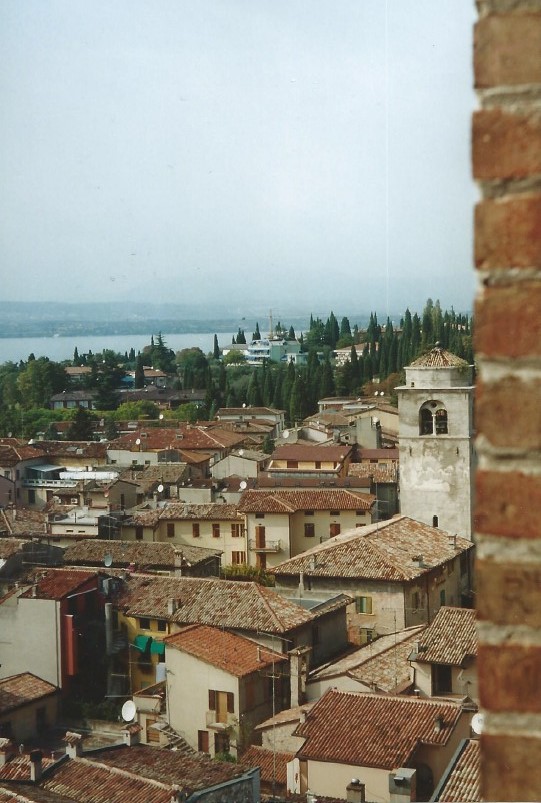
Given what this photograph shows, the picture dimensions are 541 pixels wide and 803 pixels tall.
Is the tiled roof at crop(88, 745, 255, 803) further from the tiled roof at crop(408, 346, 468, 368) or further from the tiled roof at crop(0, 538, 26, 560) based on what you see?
the tiled roof at crop(408, 346, 468, 368)

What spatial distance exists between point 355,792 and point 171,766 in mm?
1926

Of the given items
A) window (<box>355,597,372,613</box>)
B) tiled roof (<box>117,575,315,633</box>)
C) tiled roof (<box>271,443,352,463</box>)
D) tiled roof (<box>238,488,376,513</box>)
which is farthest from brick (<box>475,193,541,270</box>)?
tiled roof (<box>271,443,352,463</box>)

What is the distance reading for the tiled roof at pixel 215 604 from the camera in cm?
1475

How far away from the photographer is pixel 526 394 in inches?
38.9

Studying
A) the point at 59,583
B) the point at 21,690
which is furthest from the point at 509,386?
the point at 59,583

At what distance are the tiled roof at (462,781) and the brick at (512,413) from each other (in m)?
7.10

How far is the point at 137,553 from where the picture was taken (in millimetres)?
19594

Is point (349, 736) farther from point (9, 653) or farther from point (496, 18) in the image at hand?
point (496, 18)

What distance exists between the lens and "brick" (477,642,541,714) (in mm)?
994

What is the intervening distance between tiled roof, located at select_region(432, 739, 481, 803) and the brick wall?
7018 millimetres

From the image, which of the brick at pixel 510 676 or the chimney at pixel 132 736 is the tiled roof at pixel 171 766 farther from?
the brick at pixel 510 676

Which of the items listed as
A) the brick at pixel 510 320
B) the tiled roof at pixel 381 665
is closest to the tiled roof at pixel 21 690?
the tiled roof at pixel 381 665

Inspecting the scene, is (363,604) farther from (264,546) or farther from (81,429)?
(81,429)

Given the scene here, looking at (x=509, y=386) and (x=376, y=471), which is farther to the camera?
(x=376, y=471)
